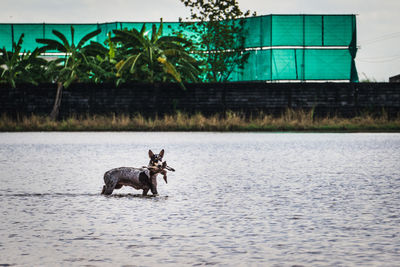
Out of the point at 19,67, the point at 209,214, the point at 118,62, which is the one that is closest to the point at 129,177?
the point at 209,214

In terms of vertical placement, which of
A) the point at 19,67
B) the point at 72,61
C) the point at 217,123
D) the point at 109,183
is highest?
the point at 72,61

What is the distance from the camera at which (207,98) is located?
32688mm

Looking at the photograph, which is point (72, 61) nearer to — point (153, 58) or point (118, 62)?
point (118, 62)

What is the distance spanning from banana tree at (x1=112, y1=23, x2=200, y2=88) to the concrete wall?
4.93 feet

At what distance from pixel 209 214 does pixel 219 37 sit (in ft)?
117

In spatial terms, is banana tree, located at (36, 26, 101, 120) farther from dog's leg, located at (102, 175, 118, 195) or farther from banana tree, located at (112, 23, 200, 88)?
dog's leg, located at (102, 175, 118, 195)

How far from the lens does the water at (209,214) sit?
19.0 feet

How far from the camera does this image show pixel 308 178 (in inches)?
465

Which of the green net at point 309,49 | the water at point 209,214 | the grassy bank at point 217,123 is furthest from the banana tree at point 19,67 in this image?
the water at point 209,214

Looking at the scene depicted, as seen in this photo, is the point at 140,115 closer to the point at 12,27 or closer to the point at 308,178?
the point at 12,27

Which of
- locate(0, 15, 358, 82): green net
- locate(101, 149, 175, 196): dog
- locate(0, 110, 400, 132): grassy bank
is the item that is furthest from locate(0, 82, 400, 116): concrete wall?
locate(101, 149, 175, 196): dog

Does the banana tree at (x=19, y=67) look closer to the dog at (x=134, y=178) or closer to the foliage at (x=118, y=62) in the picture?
the foliage at (x=118, y=62)

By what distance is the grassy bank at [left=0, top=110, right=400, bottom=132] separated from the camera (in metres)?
29.7

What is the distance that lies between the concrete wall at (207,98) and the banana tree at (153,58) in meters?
1.50
